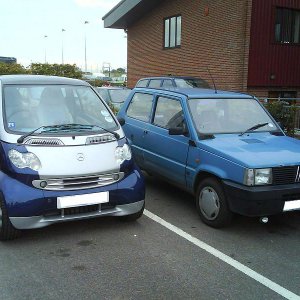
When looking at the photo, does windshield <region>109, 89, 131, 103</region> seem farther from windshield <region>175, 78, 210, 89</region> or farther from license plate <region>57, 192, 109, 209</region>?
license plate <region>57, 192, 109, 209</region>

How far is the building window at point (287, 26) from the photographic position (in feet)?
55.8

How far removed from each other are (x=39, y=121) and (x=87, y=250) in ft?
5.41

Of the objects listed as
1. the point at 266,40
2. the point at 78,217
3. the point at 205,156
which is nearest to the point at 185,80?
the point at 266,40

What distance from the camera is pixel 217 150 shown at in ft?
16.6

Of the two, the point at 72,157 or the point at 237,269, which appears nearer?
the point at 237,269

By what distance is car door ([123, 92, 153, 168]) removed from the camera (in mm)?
6852

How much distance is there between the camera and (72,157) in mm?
4613

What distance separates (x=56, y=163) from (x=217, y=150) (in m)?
1.87

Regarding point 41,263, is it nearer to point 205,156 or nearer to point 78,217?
point 78,217

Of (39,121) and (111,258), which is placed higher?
(39,121)

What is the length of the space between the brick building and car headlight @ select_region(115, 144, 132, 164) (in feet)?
41.5

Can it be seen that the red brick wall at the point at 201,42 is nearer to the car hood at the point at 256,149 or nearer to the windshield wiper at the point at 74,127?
the car hood at the point at 256,149

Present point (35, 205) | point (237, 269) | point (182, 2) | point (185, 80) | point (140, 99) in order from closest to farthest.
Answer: point (237, 269) → point (35, 205) → point (140, 99) → point (185, 80) → point (182, 2)

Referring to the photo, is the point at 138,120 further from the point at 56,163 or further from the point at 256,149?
the point at 56,163
